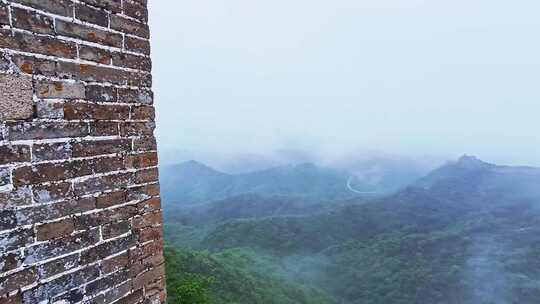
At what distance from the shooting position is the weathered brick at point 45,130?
5.70 ft

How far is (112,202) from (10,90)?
709 millimetres

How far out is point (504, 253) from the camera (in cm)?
5059

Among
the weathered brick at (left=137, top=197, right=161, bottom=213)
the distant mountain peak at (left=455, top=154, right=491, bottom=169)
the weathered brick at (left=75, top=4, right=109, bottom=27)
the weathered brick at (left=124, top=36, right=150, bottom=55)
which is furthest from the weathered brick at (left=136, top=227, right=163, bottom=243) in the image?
the distant mountain peak at (left=455, top=154, right=491, bottom=169)

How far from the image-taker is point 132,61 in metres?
2.30

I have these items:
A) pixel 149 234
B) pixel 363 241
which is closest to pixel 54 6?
pixel 149 234

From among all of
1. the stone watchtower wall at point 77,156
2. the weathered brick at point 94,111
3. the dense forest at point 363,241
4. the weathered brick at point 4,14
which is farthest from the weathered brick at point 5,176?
the dense forest at point 363,241

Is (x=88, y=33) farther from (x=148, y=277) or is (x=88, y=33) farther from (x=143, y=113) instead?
(x=148, y=277)

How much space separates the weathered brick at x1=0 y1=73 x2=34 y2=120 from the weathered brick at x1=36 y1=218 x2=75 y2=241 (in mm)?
470

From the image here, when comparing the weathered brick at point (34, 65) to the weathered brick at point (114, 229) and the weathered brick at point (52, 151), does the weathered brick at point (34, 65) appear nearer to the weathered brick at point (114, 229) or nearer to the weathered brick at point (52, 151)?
the weathered brick at point (52, 151)

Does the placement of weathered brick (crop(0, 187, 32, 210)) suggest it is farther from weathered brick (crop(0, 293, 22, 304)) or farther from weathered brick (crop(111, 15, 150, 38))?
weathered brick (crop(111, 15, 150, 38))

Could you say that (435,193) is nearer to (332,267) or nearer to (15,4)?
(332,267)

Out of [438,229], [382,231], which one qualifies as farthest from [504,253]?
[382,231]

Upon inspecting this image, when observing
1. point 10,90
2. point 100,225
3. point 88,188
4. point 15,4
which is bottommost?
point 100,225

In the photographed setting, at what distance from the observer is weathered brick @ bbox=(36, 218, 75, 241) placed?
5.98 feet
